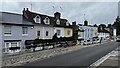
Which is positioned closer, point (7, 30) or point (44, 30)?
point (7, 30)

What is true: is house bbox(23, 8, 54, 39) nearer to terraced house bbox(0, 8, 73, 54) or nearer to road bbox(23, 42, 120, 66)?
terraced house bbox(0, 8, 73, 54)

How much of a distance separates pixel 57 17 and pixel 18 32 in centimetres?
2207

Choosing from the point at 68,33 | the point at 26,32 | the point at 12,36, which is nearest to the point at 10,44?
the point at 12,36

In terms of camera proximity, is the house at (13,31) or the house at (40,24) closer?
the house at (13,31)

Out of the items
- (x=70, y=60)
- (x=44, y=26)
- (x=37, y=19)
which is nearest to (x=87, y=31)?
(x=44, y=26)

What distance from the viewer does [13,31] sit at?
36.5 metres

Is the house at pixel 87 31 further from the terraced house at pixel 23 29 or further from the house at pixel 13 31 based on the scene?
the house at pixel 13 31

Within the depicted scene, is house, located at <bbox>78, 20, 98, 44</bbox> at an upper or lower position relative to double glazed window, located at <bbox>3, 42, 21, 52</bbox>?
upper

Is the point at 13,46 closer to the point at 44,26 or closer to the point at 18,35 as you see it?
the point at 18,35

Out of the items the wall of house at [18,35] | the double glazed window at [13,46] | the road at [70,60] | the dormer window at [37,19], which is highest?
the dormer window at [37,19]

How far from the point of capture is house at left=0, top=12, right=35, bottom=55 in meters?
34.5

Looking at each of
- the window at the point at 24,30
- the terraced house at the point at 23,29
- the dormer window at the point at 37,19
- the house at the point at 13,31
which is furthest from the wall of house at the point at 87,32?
the window at the point at 24,30

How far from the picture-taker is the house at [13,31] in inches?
1357

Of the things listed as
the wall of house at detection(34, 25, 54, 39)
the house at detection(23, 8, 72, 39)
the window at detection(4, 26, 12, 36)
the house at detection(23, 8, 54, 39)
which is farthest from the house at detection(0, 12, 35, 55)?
the house at detection(23, 8, 72, 39)
